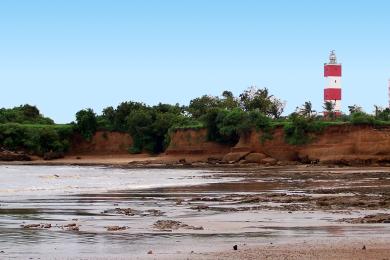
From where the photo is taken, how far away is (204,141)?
82.7 meters

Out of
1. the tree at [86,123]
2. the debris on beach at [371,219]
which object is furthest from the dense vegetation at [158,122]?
the debris on beach at [371,219]

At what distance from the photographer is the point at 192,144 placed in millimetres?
83688

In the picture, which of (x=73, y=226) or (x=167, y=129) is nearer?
(x=73, y=226)

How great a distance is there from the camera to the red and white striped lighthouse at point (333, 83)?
94.1 m

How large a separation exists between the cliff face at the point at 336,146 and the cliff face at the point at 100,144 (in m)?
30.7

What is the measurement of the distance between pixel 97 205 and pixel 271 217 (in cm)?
755

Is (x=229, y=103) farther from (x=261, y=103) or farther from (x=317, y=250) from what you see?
(x=317, y=250)

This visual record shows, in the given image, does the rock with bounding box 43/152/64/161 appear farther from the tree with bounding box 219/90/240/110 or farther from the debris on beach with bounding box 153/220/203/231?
the debris on beach with bounding box 153/220/203/231

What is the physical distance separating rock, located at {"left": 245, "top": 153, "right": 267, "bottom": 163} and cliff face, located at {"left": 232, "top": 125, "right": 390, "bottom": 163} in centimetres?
130

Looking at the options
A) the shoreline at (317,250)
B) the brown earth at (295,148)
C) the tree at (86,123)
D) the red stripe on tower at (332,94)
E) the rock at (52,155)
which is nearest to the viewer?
the shoreline at (317,250)

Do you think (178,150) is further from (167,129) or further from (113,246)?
(113,246)

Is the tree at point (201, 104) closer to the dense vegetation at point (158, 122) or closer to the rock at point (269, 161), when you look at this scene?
the dense vegetation at point (158, 122)

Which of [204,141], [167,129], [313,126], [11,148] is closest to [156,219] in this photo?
[313,126]

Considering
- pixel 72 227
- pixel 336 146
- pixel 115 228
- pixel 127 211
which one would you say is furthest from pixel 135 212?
pixel 336 146
